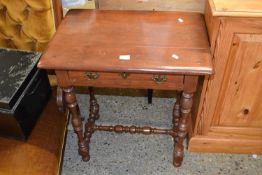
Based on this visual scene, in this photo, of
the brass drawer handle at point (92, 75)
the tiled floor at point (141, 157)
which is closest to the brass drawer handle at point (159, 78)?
the brass drawer handle at point (92, 75)

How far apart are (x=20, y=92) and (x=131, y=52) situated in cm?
60

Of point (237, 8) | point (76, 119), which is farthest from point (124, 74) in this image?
point (237, 8)

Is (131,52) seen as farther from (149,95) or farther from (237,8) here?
(149,95)

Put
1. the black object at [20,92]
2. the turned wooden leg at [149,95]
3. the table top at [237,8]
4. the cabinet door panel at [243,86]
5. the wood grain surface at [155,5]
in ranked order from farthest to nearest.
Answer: the turned wooden leg at [149,95], the wood grain surface at [155,5], the black object at [20,92], the cabinet door panel at [243,86], the table top at [237,8]

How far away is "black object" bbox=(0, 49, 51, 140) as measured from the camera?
1.36 m

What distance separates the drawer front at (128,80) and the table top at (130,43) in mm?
76

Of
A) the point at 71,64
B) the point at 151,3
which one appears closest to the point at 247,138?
the point at 151,3

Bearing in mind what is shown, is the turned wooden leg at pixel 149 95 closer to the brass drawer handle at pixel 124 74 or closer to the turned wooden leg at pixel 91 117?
the turned wooden leg at pixel 91 117

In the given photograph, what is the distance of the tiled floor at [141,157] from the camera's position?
1.65 meters

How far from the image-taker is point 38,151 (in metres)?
1.48

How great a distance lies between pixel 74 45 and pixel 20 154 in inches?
24.8

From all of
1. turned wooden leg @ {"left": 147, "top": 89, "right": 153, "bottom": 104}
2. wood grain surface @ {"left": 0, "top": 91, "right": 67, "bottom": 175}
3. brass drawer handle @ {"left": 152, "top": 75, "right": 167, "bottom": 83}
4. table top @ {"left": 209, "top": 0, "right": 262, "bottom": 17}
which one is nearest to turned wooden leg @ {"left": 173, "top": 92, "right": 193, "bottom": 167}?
brass drawer handle @ {"left": 152, "top": 75, "right": 167, "bottom": 83}

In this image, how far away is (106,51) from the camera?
1.23 metres

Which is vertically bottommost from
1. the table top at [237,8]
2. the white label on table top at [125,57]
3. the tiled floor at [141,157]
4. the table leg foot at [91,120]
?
the tiled floor at [141,157]
